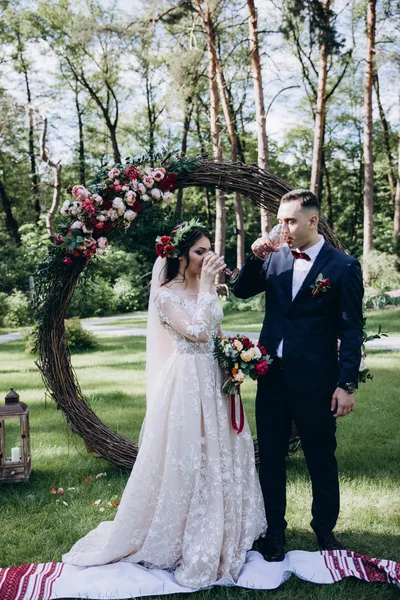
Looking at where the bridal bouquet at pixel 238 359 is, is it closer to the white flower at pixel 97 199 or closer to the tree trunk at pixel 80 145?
the white flower at pixel 97 199

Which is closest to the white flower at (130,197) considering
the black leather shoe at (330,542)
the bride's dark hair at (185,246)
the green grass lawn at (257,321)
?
the bride's dark hair at (185,246)

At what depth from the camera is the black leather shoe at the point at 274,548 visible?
3450 mm

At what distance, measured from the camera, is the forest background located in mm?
15914

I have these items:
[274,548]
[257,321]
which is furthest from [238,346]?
[257,321]

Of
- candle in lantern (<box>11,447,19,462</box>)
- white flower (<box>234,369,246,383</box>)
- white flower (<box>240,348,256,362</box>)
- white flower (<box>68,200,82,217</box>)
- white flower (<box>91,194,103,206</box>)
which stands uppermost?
white flower (<box>91,194,103,206</box>)

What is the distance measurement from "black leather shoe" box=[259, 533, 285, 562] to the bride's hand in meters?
1.67

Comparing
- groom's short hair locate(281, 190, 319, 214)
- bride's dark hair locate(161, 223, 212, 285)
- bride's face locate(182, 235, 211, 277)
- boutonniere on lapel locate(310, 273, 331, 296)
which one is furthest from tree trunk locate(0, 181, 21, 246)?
boutonniere on lapel locate(310, 273, 331, 296)

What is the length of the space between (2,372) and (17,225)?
796 inches

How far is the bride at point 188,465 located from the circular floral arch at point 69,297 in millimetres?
1154

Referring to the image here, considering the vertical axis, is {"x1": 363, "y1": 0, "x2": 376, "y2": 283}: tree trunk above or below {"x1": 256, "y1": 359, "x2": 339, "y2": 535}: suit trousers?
above

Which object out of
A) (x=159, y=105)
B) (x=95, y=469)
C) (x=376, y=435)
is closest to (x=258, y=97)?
(x=376, y=435)

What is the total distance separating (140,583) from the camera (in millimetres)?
3176

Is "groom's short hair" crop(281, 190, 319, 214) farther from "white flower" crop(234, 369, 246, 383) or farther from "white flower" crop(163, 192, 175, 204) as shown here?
"white flower" crop(163, 192, 175, 204)

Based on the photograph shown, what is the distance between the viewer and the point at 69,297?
482 centimetres
